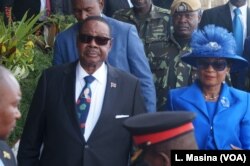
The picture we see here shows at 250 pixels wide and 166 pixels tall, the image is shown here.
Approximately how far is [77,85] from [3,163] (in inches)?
47.8

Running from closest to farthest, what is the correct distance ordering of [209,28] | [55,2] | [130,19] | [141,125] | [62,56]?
[141,125], [209,28], [62,56], [130,19], [55,2]

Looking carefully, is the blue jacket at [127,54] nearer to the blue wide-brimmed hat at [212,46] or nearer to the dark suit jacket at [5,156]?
the blue wide-brimmed hat at [212,46]

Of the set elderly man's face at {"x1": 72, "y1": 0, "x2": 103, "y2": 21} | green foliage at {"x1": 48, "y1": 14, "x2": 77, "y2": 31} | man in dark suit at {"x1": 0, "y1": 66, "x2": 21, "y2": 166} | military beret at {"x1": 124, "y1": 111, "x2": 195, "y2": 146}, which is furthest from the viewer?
green foliage at {"x1": 48, "y1": 14, "x2": 77, "y2": 31}

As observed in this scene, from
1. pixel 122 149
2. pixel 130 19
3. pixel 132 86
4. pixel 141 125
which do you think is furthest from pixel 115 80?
pixel 130 19

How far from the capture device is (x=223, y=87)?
5.38 metres

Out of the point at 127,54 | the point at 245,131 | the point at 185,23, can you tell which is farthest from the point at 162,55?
the point at 245,131

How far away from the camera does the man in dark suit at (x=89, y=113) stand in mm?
5160

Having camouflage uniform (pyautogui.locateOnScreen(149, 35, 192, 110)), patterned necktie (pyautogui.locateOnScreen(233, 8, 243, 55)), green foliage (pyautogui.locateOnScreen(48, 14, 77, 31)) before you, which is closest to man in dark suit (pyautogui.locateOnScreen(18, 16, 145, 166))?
camouflage uniform (pyautogui.locateOnScreen(149, 35, 192, 110))

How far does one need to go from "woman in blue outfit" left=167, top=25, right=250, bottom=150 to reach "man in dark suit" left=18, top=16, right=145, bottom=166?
15.1 inches

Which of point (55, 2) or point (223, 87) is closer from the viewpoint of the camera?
point (223, 87)

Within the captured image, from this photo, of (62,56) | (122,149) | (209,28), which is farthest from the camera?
(62,56)

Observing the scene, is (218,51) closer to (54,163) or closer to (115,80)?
(115,80)

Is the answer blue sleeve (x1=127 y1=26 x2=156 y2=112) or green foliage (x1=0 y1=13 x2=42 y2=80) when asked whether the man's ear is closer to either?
blue sleeve (x1=127 y1=26 x2=156 y2=112)

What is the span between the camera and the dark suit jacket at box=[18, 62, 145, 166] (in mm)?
5156
